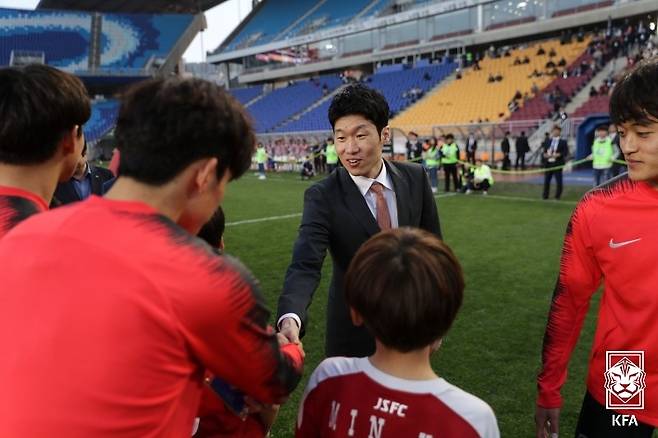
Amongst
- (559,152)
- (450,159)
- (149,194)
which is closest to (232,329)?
(149,194)

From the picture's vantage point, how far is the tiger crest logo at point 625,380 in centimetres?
181

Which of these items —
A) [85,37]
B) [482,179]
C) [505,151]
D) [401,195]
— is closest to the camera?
[401,195]

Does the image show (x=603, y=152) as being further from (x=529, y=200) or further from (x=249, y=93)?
(x=249, y=93)

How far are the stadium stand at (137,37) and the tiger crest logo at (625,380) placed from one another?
161 ft

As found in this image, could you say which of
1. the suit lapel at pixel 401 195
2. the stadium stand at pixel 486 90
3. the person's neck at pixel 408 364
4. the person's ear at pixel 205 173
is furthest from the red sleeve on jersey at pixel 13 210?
the stadium stand at pixel 486 90

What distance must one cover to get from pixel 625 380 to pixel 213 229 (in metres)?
1.55

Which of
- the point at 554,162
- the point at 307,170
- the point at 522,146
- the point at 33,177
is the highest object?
the point at 33,177

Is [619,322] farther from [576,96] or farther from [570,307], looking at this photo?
[576,96]

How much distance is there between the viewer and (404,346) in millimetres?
1321

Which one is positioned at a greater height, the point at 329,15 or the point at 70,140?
the point at 329,15

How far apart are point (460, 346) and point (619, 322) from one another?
2.77 meters

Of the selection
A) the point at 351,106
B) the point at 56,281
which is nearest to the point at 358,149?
the point at 351,106

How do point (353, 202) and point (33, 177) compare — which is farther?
point (353, 202)

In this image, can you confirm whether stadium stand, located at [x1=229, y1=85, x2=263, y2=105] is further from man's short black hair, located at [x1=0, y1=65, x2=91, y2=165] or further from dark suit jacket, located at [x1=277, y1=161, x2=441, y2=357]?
man's short black hair, located at [x1=0, y1=65, x2=91, y2=165]
